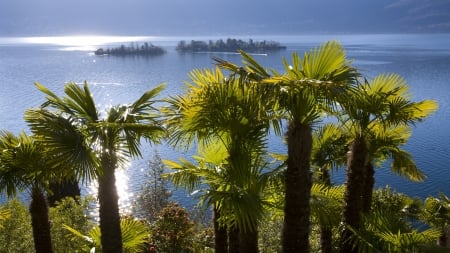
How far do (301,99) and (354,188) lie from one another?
2.98 m

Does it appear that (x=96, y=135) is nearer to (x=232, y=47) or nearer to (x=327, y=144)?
(x=327, y=144)

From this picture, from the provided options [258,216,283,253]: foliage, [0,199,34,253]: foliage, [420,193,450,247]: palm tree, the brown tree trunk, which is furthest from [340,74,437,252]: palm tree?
[0,199,34,253]: foliage

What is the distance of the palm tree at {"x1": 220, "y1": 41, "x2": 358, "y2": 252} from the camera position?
5453 millimetres

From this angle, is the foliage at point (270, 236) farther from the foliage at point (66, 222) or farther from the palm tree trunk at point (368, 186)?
the palm tree trunk at point (368, 186)

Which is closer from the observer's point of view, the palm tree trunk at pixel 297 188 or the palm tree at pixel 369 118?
the palm tree trunk at pixel 297 188

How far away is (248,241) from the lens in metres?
7.21

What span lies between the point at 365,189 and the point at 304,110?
405 centimetres

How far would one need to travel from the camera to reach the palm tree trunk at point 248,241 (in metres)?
7.18

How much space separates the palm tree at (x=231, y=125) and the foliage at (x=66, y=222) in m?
6.18

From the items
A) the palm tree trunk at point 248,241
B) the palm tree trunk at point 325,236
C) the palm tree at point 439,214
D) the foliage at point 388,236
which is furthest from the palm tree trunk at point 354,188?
the palm tree at point 439,214

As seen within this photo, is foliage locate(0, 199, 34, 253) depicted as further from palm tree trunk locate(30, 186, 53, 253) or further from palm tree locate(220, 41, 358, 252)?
palm tree locate(220, 41, 358, 252)

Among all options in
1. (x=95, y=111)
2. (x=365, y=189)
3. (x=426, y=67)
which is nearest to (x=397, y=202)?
(x=365, y=189)

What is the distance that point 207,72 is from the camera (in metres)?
6.77

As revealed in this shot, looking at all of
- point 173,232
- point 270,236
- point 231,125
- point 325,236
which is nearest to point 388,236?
point 325,236
